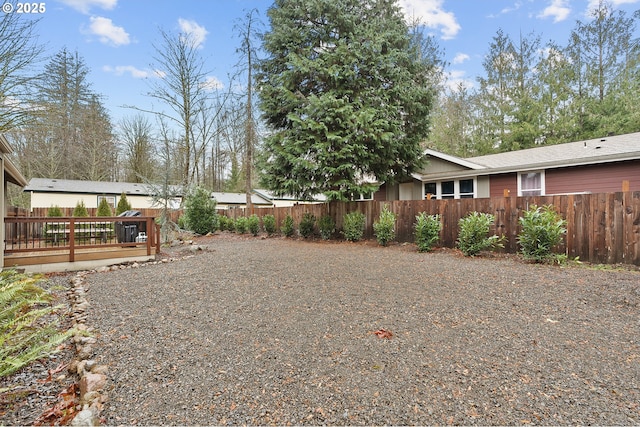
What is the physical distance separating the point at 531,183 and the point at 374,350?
10339 mm

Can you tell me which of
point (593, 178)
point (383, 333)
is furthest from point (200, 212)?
point (593, 178)

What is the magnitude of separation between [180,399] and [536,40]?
78.6 ft

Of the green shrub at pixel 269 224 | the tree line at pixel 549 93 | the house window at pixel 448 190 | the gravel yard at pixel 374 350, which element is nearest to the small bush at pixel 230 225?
the green shrub at pixel 269 224

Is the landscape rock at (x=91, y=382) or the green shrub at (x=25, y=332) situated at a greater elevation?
the green shrub at (x=25, y=332)

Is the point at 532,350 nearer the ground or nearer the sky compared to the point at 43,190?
nearer the ground

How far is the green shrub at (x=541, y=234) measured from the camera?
17.9 feet

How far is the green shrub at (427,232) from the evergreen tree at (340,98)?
279cm

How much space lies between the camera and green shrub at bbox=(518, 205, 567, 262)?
5445 mm

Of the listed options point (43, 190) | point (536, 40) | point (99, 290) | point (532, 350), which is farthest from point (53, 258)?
point (536, 40)

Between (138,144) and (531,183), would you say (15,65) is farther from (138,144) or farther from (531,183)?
(138,144)

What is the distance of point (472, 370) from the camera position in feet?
7.16

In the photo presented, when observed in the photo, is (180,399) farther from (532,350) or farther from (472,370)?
(532,350)

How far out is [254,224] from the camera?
13789mm

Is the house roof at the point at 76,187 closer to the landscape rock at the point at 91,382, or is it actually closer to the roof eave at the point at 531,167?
the roof eave at the point at 531,167
